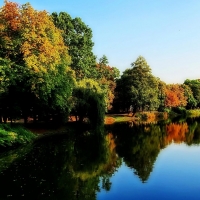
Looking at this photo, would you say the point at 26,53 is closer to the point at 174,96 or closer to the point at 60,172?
the point at 60,172

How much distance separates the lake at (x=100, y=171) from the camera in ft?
54.0

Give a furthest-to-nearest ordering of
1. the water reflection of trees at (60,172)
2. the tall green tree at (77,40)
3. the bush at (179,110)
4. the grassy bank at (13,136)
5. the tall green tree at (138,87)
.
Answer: the bush at (179,110)
the tall green tree at (138,87)
the tall green tree at (77,40)
the grassy bank at (13,136)
the water reflection of trees at (60,172)

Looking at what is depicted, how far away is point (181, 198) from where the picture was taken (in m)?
15.7

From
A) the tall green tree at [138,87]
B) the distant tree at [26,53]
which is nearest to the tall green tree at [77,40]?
the tall green tree at [138,87]

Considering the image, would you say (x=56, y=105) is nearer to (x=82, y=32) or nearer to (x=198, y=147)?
(x=198, y=147)

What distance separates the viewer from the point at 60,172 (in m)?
20.7

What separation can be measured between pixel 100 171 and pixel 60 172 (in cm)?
267

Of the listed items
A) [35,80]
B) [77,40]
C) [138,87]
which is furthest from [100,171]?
[138,87]

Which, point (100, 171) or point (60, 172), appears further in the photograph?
point (100, 171)

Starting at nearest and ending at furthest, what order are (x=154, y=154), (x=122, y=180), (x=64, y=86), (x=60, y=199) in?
1. (x=60, y=199)
2. (x=122, y=180)
3. (x=154, y=154)
4. (x=64, y=86)

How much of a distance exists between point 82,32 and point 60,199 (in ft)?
175

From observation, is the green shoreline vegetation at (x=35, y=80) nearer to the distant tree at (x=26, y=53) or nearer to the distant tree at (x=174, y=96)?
the distant tree at (x=26, y=53)

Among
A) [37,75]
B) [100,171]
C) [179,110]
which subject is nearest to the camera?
[100,171]

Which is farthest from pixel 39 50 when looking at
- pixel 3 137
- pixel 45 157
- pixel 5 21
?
pixel 45 157
